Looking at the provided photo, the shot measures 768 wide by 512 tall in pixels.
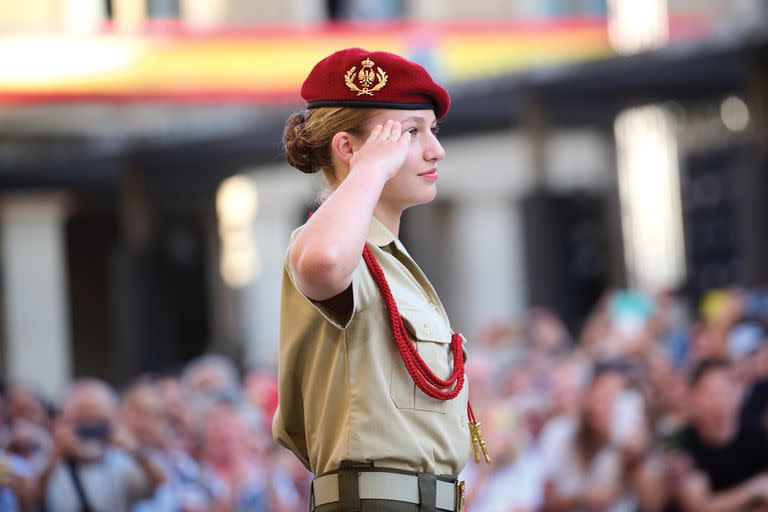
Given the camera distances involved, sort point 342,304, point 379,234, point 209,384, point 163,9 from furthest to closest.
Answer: point 163,9 → point 209,384 → point 379,234 → point 342,304

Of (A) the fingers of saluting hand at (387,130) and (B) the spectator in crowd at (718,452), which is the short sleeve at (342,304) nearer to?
(A) the fingers of saluting hand at (387,130)

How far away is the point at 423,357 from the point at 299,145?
0.45 m

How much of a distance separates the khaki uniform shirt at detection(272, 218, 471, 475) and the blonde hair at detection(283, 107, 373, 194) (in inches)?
6.8

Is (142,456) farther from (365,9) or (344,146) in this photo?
(365,9)

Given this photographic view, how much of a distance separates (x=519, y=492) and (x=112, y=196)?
8.90 m

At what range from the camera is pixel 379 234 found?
2822 mm

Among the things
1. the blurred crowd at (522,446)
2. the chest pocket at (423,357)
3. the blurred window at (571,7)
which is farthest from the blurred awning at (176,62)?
the chest pocket at (423,357)

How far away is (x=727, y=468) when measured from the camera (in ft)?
20.3

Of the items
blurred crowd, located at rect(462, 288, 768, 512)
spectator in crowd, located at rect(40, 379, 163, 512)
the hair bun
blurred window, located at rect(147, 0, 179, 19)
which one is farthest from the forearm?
blurred window, located at rect(147, 0, 179, 19)

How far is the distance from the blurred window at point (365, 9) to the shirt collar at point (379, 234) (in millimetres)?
14937

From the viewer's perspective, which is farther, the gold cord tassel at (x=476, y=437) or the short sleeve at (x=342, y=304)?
the gold cord tassel at (x=476, y=437)

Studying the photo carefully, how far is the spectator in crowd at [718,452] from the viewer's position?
6148mm

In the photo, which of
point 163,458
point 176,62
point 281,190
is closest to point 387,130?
point 163,458

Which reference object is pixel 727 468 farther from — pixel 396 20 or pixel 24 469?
pixel 396 20
